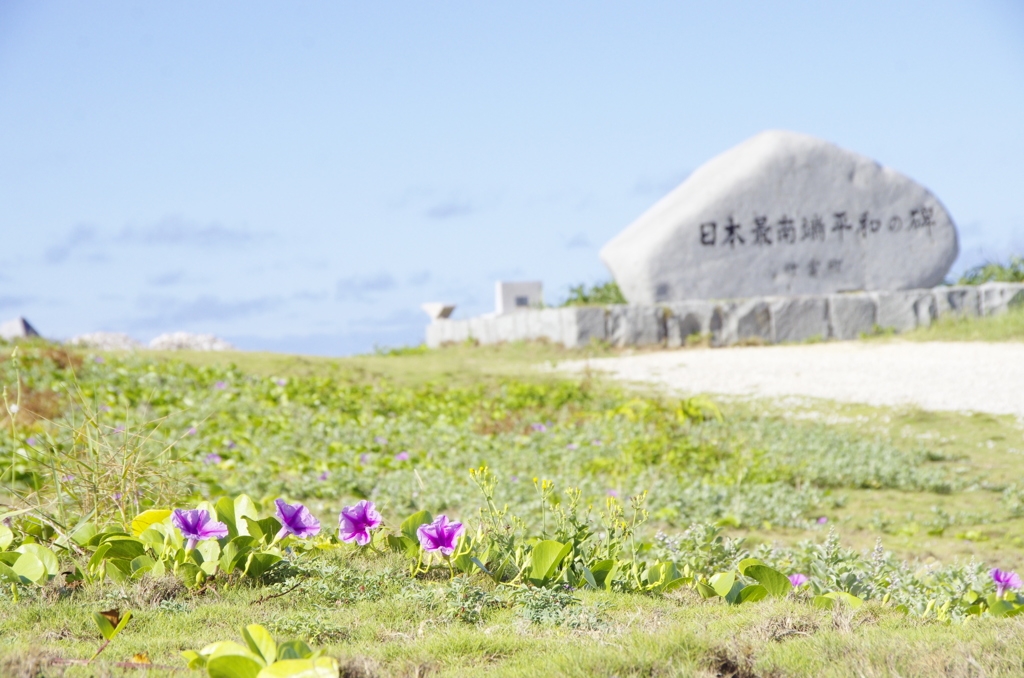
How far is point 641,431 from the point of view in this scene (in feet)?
19.8

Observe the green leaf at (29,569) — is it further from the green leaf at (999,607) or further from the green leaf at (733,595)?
the green leaf at (999,607)

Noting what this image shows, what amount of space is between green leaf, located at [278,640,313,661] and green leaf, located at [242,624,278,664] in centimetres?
1

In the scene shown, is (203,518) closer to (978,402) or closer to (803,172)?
(978,402)

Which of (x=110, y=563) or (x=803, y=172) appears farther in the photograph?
(x=803, y=172)

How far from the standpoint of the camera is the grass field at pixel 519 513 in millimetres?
1835

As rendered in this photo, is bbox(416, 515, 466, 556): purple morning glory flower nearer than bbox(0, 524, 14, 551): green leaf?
Yes

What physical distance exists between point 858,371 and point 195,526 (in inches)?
317

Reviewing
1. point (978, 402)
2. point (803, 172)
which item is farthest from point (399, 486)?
point (803, 172)

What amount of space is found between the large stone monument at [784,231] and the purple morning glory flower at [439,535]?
1039cm

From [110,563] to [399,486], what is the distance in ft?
7.80

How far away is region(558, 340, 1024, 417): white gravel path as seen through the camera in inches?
299

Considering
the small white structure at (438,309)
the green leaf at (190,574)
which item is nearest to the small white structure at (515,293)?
the small white structure at (438,309)

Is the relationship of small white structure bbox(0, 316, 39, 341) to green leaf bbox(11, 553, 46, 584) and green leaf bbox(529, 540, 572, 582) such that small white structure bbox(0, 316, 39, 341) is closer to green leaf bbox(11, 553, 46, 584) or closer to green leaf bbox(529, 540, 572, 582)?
green leaf bbox(11, 553, 46, 584)

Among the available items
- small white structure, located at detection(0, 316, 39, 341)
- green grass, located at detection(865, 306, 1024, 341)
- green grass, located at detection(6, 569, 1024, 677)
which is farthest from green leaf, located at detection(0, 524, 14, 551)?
small white structure, located at detection(0, 316, 39, 341)
